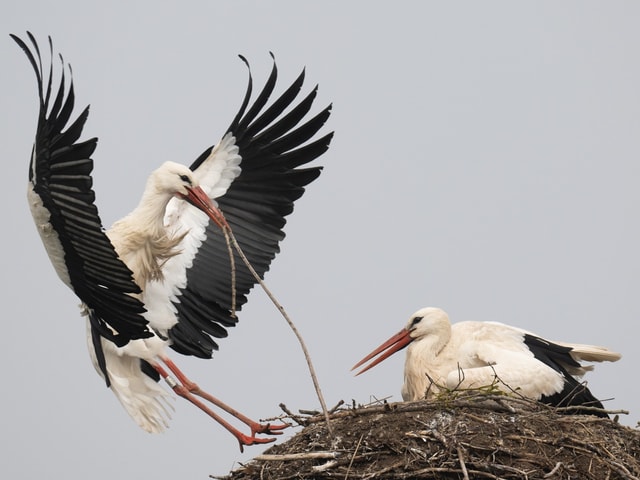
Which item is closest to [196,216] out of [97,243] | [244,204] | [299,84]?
[244,204]

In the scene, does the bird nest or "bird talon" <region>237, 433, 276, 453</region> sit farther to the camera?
"bird talon" <region>237, 433, 276, 453</region>

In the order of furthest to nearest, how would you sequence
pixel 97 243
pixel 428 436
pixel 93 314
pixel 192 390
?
pixel 192 390
pixel 93 314
pixel 97 243
pixel 428 436

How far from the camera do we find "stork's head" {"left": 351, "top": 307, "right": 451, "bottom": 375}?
9.00 m

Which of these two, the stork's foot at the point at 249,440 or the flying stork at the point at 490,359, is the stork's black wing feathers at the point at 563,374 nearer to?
the flying stork at the point at 490,359

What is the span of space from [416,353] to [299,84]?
2.07 meters

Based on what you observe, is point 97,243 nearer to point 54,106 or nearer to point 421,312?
point 54,106

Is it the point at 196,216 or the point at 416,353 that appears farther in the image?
the point at 196,216

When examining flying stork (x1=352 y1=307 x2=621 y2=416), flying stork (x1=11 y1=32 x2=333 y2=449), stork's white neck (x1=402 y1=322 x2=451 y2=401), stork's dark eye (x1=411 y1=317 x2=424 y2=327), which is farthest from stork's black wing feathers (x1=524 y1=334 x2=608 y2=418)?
flying stork (x1=11 y1=32 x2=333 y2=449)

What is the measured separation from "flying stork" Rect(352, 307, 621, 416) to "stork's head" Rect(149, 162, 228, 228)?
1491 millimetres

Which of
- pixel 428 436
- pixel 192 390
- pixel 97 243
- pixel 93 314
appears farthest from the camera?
pixel 192 390

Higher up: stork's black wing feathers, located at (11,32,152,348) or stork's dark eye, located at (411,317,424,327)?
stork's black wing feathers, located at (11,32,152,348)

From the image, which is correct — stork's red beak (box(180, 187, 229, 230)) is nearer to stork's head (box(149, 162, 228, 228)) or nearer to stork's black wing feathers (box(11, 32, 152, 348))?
stork's head (box(149, 162, 228, 228))

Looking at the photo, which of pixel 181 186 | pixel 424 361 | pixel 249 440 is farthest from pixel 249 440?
pixel 181 186

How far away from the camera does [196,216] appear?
10016 millimetres
